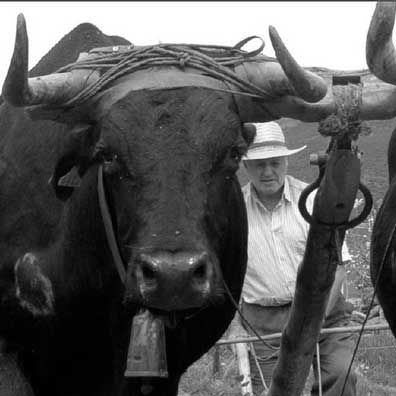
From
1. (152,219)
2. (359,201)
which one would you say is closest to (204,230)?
(152,219)

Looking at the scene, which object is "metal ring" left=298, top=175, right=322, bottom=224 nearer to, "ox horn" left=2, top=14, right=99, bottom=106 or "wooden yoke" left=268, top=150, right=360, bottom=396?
"wooden yoke" left=268, top=150, right=360, bottom=396

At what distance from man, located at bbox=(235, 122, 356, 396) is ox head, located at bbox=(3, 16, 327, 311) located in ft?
4.91

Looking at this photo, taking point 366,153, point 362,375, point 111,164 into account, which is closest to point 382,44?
point 111,164

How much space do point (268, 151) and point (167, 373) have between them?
190 cm

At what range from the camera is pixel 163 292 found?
431cm

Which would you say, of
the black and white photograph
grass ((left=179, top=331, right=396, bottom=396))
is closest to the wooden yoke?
the black and white photograph

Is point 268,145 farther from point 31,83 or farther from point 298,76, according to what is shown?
point 31,83

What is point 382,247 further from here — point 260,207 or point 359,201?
point 359,201

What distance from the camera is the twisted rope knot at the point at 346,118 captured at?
502cm

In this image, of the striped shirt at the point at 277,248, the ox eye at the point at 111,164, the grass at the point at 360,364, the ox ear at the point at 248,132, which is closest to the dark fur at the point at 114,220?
the ox eye at the point at 111,164

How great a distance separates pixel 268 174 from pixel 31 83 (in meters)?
2.34

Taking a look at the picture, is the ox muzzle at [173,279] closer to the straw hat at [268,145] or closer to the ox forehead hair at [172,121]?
the ox forehead hair at [172,121]

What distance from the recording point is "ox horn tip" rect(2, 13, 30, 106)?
4414 mm

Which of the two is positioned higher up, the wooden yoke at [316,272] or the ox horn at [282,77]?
the ox horn at [282,77]
